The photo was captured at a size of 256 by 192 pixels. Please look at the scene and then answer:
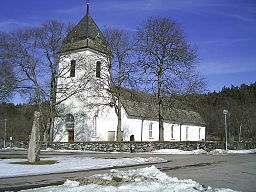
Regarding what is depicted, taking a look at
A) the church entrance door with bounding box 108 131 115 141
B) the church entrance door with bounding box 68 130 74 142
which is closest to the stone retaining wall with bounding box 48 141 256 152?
the church entrance door with bounding box 68 130 74 142

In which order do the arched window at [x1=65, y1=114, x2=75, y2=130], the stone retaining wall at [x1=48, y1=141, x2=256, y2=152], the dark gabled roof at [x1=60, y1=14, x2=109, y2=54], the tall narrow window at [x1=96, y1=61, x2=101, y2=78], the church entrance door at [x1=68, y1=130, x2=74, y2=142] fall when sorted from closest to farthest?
the stone retaining wall at [x1=48, y1=141, x2=256, y2=152] → the tall narrow window at [x1=96, y1=61, x2=101, y2=78] → the dark gabled roof at [x1=60, y1=14, x2=109, y2=54] → the church entrance door at [x1=68, y1=130, x2=74, y2=142] → the arched window at [x1=65, y1=114, x2=75, y2=130]

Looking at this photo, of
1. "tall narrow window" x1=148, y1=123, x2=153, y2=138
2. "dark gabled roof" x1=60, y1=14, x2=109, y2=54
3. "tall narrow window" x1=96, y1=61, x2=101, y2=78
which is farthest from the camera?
"tall narrow window" x1=148, y1=123, x2=153, y2=138

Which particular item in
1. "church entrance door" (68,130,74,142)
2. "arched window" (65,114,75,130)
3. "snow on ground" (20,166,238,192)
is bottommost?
"church entrance door" (68,130,74,142)

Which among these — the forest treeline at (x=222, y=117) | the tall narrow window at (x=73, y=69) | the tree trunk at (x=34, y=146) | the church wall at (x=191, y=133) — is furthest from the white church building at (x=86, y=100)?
the tree trunk at (x=34, y=146)

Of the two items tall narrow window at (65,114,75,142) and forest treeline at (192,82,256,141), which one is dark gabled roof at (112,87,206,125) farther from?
tall narrow window at (65,114,75,142)

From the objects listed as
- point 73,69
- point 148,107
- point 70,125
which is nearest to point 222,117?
point 148,107

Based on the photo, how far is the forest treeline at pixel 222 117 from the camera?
61825 mm

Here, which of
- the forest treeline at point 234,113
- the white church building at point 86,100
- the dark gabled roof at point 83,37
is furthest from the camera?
the forest treeline at point 234,113

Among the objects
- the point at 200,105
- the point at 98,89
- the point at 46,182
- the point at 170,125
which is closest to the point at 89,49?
the point at 98,89

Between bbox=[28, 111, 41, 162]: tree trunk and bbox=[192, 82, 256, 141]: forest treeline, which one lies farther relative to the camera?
bbox=[192, 82, 256, 141]: forest treeline

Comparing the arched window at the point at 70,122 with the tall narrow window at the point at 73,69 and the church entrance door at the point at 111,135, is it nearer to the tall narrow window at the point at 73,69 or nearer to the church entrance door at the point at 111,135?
the church entrance door at the point at 111,135

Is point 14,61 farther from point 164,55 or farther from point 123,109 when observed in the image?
point 164,55

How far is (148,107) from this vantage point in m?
35.6

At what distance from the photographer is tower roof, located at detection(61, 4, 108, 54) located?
3969 cm
